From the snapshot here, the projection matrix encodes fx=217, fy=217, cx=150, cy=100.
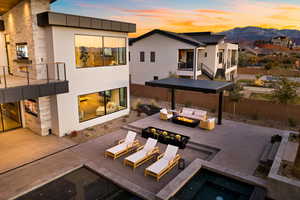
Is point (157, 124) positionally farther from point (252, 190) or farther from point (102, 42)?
point (252, 190)

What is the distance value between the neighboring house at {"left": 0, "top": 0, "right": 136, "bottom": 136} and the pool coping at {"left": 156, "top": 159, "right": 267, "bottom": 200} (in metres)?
7.07

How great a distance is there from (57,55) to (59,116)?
3.25 meters

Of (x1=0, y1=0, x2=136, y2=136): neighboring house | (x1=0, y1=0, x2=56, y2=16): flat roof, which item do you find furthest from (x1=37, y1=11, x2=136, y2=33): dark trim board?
(x1=0, y1=0, x2=56, y2=16): flat roof

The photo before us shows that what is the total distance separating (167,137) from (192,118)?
142 inches

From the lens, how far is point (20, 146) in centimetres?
1077

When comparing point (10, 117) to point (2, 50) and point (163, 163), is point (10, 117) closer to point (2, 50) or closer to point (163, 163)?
point (2, 50)

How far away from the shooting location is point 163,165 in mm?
8469

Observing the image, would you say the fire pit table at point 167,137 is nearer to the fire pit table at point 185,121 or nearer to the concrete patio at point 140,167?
the concrete patio at point 140,167

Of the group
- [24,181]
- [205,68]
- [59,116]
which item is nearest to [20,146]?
[59,116]

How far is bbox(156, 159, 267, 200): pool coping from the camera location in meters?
6.67

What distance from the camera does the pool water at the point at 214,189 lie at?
7.03 meters

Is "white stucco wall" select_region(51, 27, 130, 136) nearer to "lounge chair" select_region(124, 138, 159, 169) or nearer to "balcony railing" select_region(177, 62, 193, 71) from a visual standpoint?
"lounge chair" select_region(124, 138, 159, 169)

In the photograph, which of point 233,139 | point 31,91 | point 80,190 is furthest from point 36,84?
point 233,139

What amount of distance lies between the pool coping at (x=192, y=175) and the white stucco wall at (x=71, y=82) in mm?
7405
